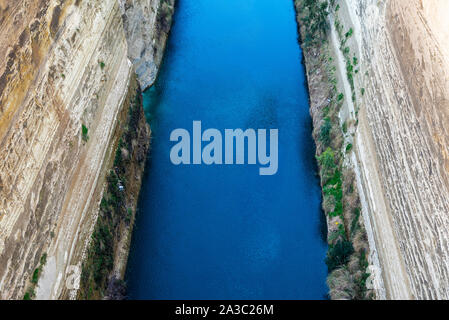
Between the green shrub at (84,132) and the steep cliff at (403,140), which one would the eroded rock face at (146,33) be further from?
the steep cliff at (403,140)

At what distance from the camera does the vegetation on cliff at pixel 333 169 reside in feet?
26.5

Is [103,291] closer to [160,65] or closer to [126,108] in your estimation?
[126,108]

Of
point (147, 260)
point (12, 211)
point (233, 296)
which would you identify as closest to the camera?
point (12, 211)

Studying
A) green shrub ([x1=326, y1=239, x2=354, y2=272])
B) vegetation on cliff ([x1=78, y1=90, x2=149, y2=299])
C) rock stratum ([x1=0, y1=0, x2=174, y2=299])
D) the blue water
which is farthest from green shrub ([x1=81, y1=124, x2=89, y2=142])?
green shrub ([x1=326, y1=239, x2=354, y2=272])

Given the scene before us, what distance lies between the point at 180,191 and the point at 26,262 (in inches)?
157

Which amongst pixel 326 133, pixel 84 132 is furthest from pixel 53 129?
pixel 326 133

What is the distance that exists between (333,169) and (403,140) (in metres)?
2.62

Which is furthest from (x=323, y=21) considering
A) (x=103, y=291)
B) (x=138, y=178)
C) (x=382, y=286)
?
(x=103, y=291)

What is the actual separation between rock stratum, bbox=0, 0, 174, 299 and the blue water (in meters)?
1.39

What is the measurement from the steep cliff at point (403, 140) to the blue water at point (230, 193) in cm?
126

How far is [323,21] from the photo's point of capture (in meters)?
12.4

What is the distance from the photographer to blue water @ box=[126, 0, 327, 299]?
8539 millimetres

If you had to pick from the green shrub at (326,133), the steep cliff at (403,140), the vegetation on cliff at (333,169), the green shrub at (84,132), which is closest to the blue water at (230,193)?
the vegetation on cliff at (333,169)

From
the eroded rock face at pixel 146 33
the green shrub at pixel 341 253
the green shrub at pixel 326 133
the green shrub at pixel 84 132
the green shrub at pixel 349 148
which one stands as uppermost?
the eroded rock face at pixel 146 33
